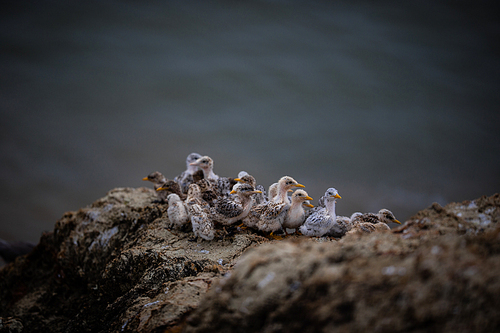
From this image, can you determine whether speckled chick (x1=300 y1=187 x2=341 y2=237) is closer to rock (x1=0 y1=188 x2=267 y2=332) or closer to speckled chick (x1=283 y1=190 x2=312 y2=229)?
speckled chick (x1=283 y1=190 x2=312 y2=229)

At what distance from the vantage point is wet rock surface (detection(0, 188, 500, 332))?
1.48 metres

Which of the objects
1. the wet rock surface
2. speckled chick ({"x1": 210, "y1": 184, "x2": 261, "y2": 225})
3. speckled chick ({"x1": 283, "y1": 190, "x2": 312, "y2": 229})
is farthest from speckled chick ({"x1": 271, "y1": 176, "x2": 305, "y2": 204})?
the wet rock surface

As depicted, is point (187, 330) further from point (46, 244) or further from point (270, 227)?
point (46, 244)

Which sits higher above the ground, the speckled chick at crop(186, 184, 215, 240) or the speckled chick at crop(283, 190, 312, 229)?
the speckled chick at crop(283, 190, 312, 229)

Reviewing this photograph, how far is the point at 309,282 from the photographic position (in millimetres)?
1743

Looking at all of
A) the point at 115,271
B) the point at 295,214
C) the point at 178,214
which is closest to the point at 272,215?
the point at 295,214

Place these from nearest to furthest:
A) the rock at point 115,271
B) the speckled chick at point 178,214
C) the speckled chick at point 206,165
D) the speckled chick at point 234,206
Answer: the rock at point 115,271
the speckled chick at point 234,206
the speckled chick at point 178,214
the speckled chick at point 206,165

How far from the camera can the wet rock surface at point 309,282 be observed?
1.48 meters

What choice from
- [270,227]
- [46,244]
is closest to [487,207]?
[270,227]

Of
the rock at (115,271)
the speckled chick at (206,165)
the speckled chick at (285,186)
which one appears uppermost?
the speckled chick at (206,165)

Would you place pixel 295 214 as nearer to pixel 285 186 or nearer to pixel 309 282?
pixel 285 186

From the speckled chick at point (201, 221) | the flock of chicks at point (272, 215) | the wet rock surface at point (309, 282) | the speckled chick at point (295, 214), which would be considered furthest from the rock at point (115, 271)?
the speckled chick at point (295, 214)

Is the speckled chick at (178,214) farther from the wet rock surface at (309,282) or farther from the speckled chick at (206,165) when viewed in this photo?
the speckled chick at (206,165)

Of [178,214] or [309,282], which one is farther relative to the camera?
[178,214]
